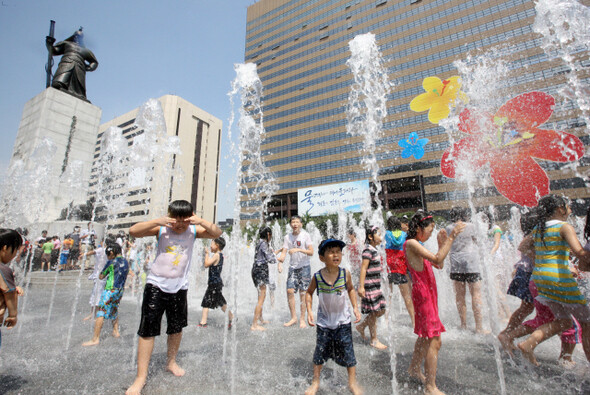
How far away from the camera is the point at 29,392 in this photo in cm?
232

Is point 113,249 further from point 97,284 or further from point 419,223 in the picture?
point 419,223

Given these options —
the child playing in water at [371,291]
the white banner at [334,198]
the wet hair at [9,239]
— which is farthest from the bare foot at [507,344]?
the white banner at [334,198]

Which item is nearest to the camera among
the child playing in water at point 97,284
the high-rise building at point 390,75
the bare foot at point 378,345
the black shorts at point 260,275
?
the bare foot at point 378,345

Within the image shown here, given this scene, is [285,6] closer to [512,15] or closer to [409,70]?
[409,70]

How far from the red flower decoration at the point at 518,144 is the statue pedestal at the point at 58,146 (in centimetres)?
1874

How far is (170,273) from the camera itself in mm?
2646

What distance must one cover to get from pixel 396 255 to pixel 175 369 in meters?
3.24

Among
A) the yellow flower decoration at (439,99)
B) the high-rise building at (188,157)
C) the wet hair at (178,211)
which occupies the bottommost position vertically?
the wet hair at (178,211)

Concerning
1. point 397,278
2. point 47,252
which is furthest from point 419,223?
point 47,252

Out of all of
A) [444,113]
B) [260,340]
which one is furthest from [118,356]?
[444,113]

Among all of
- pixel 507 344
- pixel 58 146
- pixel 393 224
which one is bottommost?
pixel 507 344

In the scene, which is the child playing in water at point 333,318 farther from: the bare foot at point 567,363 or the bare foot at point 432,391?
the bare foot at point 567,363

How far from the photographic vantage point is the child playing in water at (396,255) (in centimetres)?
425

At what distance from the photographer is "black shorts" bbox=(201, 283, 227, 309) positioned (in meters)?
4.68
